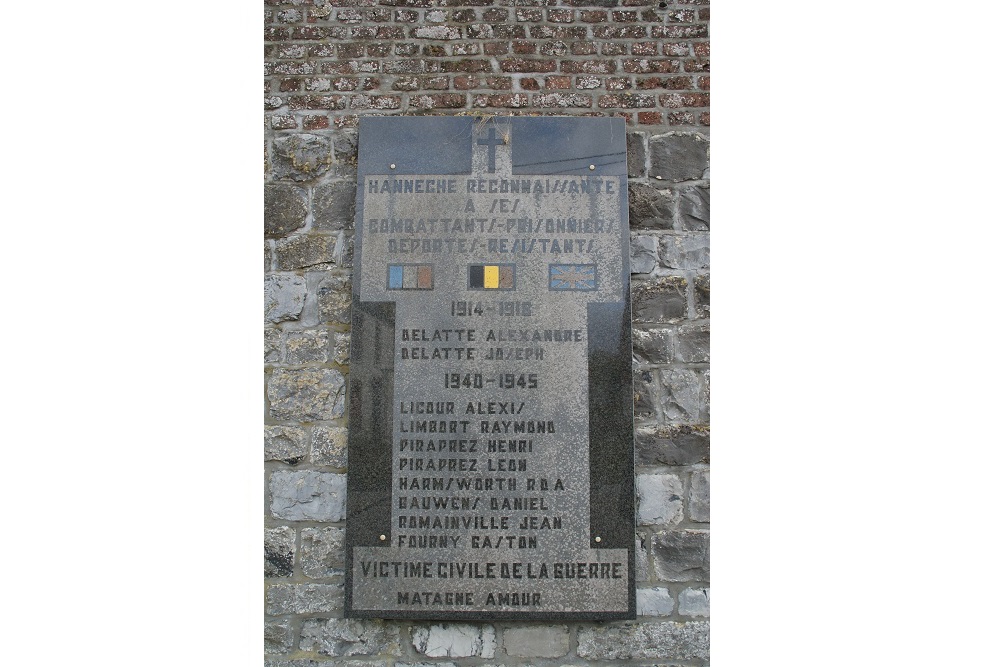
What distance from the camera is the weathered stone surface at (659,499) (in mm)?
2586

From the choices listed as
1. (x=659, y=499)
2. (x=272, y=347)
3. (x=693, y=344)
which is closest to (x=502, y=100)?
(x=693, y=344)

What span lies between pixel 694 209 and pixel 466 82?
1.05 metres

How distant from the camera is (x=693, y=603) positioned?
2.55 meters

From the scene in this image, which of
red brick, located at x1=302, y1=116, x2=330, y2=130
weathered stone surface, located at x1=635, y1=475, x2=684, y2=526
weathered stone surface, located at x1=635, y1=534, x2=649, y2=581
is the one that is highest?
red brick, located at x1=302, y1=116, x2=330, y2=130

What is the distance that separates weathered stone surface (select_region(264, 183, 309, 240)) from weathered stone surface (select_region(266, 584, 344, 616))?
1.37 metres

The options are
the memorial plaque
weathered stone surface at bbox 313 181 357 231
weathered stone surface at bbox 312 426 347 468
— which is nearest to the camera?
the memorial plaque

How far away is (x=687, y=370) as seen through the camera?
2648mm

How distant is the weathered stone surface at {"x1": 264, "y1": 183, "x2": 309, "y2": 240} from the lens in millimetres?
2736

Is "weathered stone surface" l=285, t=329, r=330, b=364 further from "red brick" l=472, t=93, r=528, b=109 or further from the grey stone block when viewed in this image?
the grey stone block

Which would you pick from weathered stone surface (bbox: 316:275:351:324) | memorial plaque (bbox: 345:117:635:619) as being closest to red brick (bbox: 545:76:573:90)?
memorial plaque (bbox: 345:117:635:619)

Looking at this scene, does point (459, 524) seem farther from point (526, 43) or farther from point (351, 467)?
point (526, 43)

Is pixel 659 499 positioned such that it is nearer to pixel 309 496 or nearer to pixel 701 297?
pixel 701 297

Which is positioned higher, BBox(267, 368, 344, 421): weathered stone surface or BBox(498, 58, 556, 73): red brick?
BBox(498, 58, 556, 73): red brick

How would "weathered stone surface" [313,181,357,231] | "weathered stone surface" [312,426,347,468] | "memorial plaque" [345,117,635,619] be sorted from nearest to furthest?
Answer: "memorial plaque" [345,117,635,619]
"weathered stone surface" [312,426,347,468]
"weathered stone surface" [313,181,357,231]
